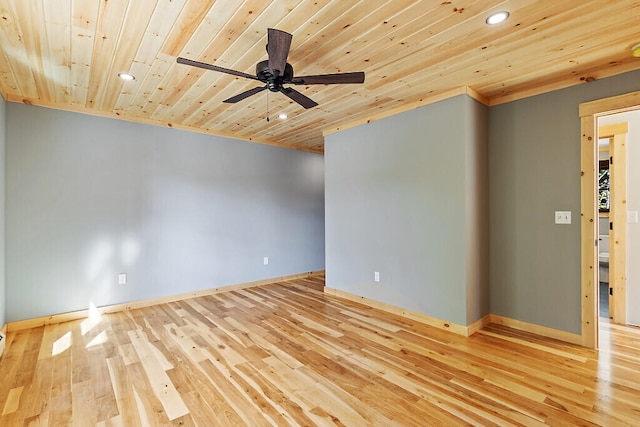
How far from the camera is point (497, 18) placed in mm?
1887

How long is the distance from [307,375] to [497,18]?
9.05 ft

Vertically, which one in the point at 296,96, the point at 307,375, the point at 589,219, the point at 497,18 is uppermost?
the point at 497,18

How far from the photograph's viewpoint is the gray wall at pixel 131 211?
3.26m

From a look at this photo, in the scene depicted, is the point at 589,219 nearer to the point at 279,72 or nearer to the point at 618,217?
the point at 618,217

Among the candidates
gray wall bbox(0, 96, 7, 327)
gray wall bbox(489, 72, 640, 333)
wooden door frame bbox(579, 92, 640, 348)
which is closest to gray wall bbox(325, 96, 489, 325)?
gray wall bbox(489, 72, 640, 333)

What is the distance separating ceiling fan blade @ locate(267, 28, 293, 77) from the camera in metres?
1.70

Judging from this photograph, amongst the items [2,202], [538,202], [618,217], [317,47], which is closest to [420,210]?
[538,202]

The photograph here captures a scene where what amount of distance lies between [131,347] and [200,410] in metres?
1.32

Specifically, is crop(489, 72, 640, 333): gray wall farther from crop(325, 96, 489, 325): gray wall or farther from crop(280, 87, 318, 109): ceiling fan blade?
crop(280, 87, 318, 109): ceiling fan blade

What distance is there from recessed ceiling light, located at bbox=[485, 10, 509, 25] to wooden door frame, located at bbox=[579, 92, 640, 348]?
1.42 metres

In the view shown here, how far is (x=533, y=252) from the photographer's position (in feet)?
9.72

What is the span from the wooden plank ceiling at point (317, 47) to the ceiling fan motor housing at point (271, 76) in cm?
21

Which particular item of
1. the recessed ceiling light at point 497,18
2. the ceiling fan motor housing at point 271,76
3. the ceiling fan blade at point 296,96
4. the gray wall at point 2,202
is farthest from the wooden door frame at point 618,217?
the gray wall at point 2,202

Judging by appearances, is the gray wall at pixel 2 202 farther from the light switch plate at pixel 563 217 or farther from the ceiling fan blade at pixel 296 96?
the light switch plate at pixel 563 217
